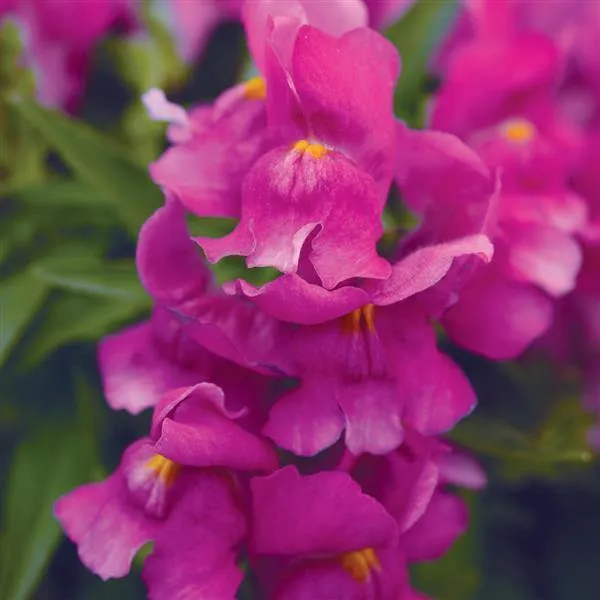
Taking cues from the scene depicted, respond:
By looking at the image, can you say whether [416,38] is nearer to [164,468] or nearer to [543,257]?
[543,257]

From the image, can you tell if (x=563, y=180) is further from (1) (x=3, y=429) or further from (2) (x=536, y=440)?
(1) (x=3, y=429)

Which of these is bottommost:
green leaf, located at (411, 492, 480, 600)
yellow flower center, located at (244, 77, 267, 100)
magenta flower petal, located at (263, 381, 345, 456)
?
green leaf, located at (411, 492, 480, 600)

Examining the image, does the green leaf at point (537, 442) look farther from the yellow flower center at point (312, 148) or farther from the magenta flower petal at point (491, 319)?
the yellow flower center at point (312, 148)

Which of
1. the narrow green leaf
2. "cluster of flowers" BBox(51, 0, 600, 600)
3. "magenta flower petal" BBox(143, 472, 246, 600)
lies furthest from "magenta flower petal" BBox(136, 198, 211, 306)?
the narrow green leaf

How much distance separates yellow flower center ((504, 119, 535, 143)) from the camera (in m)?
0.74

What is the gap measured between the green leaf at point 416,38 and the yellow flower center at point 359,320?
285mm

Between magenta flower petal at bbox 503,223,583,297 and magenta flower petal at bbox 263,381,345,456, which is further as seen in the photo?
magenta flower petal at bbox 503,223,583,297

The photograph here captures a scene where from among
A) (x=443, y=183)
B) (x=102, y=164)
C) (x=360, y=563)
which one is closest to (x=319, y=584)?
(x=360, y=563)

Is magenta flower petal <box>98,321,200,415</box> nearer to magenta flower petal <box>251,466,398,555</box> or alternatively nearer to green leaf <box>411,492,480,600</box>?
magenta flower petal <box>251,466,398,555</box>

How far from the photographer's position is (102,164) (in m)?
0.73

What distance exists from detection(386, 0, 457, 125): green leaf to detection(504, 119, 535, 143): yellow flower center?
0.28 ft

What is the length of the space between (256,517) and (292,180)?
0.18 metres

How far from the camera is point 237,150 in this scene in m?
0.58

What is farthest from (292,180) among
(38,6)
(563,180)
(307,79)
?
(38,6)
